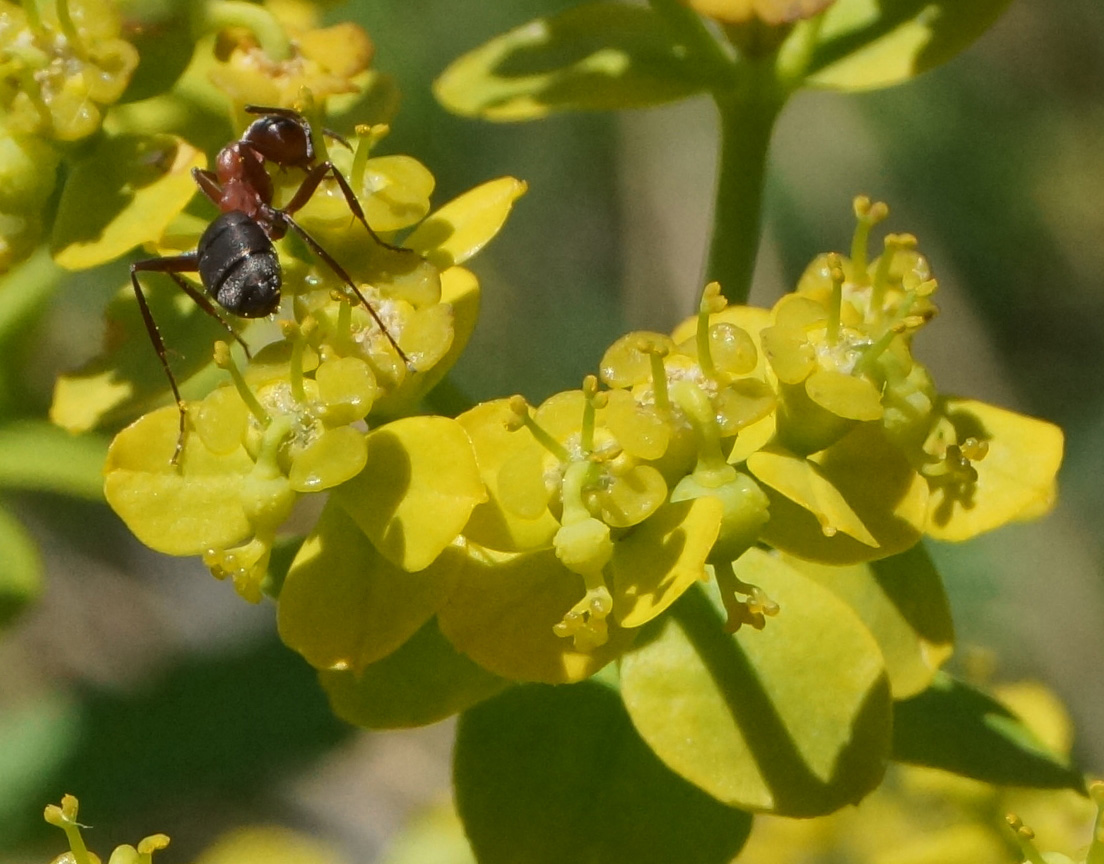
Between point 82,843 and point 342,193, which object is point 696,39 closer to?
point 342,193

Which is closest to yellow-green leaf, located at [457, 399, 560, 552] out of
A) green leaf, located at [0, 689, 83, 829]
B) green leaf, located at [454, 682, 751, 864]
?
green leaf, located at [454, 682, 751, 864]

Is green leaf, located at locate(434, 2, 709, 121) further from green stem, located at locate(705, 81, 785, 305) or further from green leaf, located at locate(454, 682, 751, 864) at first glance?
green leaf, located at locate(454, 682, 751, 864)

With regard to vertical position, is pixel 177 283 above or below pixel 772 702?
above

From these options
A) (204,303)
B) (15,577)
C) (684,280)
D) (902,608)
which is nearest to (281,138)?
(204,303)

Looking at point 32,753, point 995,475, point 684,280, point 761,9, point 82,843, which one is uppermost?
point 761,9

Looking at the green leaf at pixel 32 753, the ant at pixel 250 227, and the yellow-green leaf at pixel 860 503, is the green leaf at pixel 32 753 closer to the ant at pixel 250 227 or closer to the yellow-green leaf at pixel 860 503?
the ant at pixel 250 227

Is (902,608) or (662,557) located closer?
(662,557)
